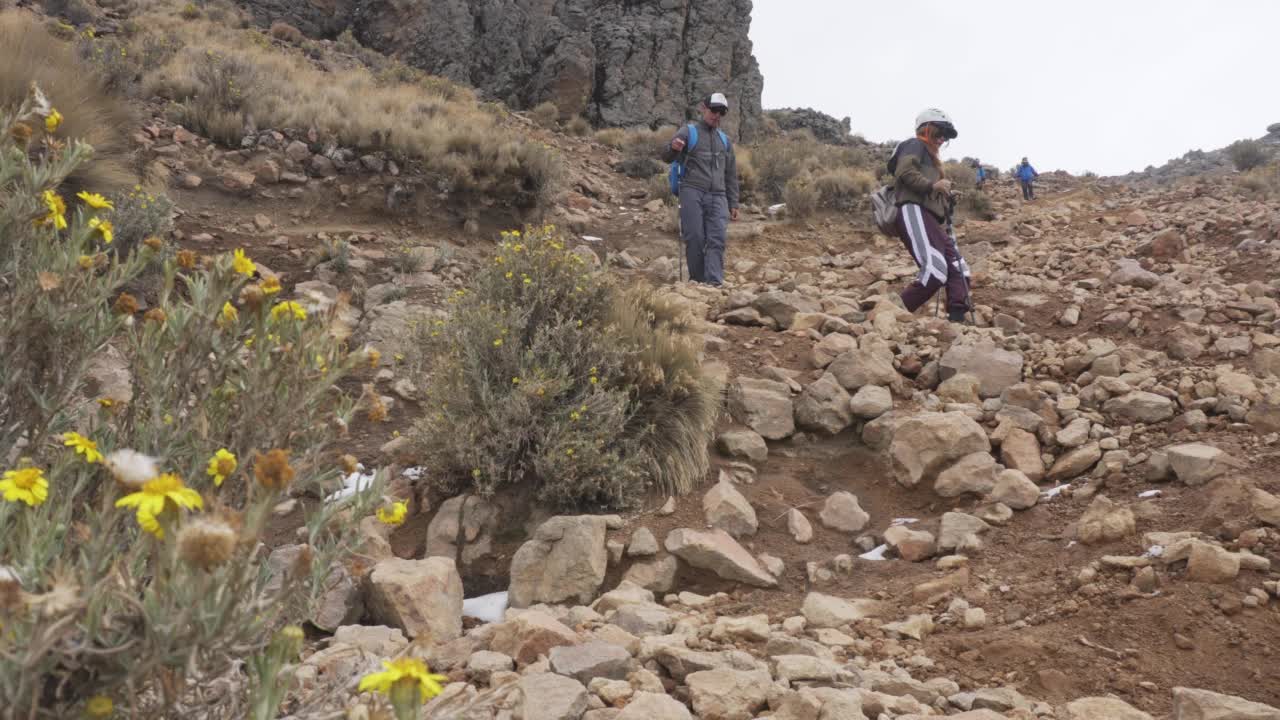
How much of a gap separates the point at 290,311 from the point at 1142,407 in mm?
4332

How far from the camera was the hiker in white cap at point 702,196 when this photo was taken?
7957 millimetres

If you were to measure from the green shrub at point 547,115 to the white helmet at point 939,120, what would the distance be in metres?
14.9

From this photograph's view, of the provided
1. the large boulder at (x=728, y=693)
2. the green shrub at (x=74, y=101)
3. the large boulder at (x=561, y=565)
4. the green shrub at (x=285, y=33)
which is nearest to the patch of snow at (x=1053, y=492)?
the large boulder at (x=561, y=565)

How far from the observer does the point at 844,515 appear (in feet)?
13.0

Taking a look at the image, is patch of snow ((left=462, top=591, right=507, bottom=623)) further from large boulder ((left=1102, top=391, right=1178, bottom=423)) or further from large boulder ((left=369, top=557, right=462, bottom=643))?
large boulder ((left=1102, top=391, right=1178, bottom=423))

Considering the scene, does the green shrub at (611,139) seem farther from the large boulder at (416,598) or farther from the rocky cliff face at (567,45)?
the large boulder at (416,598)

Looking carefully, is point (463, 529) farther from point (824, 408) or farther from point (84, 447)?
point (84, 447)

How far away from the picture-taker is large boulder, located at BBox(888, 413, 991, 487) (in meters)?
4.14

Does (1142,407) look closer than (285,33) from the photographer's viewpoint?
Yes

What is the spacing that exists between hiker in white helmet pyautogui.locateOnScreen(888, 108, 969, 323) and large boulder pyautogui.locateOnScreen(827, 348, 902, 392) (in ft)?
5.29

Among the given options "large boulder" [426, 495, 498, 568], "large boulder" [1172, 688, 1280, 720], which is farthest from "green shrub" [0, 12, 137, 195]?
"large boulder" [1172, 688, 1280, 720]

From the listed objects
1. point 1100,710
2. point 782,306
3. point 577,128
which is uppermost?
point 577,128

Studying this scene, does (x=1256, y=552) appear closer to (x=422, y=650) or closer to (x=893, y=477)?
(x=893, y=477)

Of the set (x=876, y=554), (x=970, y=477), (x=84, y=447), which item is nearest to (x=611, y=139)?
(x=970, y=477)
